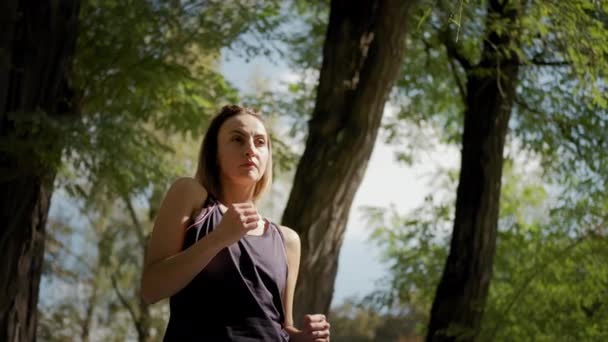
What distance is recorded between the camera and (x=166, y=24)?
6973 mm

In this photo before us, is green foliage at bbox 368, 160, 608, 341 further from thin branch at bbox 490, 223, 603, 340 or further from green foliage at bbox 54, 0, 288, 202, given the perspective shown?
green foliage at bbox 54, 0, 288, 202

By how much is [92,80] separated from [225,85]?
84.7 inches

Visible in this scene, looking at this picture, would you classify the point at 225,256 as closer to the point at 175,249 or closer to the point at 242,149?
the point at 175,249

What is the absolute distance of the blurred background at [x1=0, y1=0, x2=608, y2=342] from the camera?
4.66m

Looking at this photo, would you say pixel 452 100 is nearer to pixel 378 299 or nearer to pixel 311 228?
pixel 378 299

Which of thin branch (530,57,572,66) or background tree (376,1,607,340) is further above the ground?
thin branch (530,57,572,66)

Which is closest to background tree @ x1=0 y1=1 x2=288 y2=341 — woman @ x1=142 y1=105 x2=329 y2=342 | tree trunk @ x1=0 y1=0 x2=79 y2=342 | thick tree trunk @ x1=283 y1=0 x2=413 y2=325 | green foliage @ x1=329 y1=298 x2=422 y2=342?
tree trunk @ x1=0 y1=0 x2=79 y2=342

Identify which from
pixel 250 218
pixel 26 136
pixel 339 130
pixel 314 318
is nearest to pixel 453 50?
pixel 339 130

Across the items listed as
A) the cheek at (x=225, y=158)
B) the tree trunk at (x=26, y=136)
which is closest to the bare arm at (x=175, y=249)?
the cheek at (x=225, y=158)

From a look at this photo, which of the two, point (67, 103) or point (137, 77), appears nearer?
point (67, 103)

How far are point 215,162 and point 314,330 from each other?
52cm

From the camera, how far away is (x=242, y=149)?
235 centimetres

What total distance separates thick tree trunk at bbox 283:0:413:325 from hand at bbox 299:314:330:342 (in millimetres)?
2145

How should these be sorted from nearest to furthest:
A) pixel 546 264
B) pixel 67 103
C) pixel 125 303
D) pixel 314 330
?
pixel 314 330 < pixel 67 103 < pixel 546 264 < pixel 125 303
